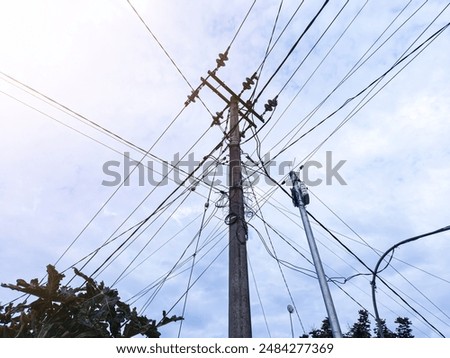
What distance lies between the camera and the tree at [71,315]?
16.0ft

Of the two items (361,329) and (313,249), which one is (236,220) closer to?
(313,249)

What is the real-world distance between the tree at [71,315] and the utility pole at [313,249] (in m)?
2.98

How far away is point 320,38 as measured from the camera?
18.0 feet

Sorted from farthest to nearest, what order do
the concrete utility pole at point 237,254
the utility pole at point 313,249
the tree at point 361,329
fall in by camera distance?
1. the tree at point 361,329
2. the concrete utility pole at point 237,254
3. the utility pole at point 313,249

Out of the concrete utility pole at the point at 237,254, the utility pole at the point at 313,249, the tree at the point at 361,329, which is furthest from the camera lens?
the tree at the point at 361,329

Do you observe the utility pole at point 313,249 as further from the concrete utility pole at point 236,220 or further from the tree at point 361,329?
the tree at point 361,329

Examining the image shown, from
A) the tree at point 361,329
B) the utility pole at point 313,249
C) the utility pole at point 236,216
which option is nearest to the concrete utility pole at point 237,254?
the utility pole at point 236,216

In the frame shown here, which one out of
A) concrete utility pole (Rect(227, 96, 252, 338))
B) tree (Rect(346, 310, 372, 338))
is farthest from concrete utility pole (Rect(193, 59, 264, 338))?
tree (Rect(346, 310, 372, 338))

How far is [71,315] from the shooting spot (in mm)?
5285

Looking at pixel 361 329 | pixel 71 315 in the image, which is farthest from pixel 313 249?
pixel 361 329

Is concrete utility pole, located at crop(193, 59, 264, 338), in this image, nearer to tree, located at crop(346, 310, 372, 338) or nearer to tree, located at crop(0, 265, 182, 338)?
tree, located at crop(0, 265, 182, 338)
